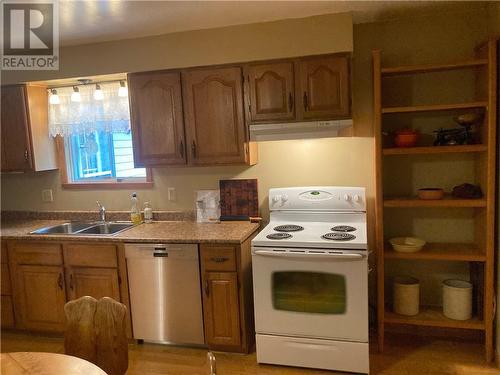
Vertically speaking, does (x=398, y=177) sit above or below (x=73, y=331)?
above

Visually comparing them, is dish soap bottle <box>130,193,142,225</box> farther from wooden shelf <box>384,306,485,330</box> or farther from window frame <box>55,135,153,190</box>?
wooden shelf <box>384,306,485,330</box>

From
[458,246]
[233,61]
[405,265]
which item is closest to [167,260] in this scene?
[233,61]

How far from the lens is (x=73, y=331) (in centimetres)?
167

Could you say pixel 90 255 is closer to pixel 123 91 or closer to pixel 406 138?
pixel 123 91

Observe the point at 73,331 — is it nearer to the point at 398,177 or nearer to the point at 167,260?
the point at 167,260

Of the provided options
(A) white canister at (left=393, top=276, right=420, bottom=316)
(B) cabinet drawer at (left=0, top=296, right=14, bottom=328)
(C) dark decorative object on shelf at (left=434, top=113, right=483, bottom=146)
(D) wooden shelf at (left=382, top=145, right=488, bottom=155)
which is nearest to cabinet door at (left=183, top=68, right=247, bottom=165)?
(D) wooden shelf at (left=382, top=145, right=488, bottom=155)

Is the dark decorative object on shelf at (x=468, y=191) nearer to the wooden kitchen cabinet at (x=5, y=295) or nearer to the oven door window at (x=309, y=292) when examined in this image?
the oven door window at (x=309, y=292)

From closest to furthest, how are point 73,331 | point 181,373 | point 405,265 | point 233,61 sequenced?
point 73,331 < point 181,373 < point 233,61 < point 405,265

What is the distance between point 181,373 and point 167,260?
0.74 m

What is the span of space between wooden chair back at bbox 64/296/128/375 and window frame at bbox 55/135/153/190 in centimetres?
176

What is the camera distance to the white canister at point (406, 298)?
271 cm

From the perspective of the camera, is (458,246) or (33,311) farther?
(33,311)

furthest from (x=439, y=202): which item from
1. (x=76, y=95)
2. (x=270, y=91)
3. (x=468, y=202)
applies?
(x=76, y=95)

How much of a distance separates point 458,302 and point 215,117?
6.87 ft
